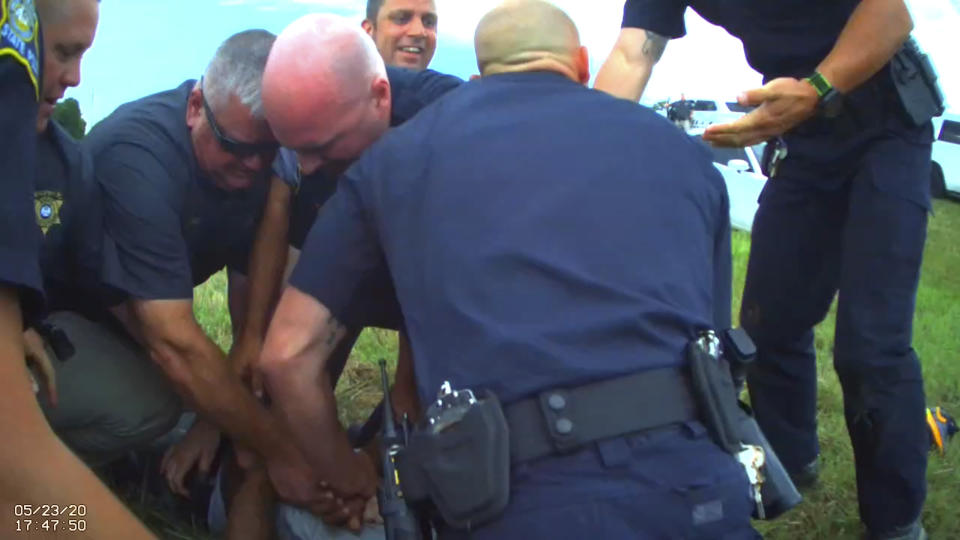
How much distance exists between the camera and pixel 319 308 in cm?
190

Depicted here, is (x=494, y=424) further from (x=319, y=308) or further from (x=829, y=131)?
(x=829, y=131)

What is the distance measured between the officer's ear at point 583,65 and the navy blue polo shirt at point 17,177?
3.62 feet

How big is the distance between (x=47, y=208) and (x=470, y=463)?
1.15 m

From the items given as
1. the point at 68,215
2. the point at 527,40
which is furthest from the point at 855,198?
the point at 68,215

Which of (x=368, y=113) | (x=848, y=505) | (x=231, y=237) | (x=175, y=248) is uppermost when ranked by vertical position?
(x=368, y=113)

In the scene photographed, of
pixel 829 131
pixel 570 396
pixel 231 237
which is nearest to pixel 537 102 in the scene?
pixel 570 396

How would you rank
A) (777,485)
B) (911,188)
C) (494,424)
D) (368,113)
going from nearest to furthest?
(494,424) → (777,485) → (368,113) → (911,188)

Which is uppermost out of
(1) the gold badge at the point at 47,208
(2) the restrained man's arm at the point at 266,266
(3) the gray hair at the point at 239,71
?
(3) the gray hair at the point at 239,71

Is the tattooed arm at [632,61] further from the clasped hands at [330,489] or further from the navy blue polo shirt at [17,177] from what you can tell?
the navy blue polo shirt at [17,177]

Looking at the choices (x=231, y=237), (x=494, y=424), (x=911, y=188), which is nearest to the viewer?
(x=494, y=424)

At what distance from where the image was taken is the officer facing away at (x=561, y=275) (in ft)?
5.00

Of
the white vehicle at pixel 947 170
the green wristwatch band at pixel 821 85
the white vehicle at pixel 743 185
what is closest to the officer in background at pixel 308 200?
the green wristwatch band at pixel 821 85

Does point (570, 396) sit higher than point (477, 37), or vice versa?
point (477, 37)

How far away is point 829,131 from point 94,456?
206 centimetres
